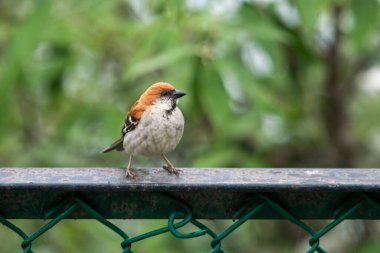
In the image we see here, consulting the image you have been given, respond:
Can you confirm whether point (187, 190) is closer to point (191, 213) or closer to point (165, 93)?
point (191, 213)

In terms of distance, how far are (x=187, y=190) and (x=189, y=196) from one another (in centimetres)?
9

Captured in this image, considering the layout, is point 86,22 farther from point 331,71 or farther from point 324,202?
point 324,202

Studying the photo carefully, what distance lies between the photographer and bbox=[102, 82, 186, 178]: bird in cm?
308

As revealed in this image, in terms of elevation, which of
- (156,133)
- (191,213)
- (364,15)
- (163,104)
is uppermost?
(364,15)

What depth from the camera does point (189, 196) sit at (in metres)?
1.86

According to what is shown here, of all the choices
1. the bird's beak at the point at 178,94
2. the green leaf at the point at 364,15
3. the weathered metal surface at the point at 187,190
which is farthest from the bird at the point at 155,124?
the weathered metal surface at the point at 187,190

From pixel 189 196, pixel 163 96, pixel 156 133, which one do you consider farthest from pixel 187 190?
pixel 163 96

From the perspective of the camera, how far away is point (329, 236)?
5234 millimetres

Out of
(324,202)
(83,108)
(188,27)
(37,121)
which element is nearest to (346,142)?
(188,27)

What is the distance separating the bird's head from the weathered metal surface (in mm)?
1286

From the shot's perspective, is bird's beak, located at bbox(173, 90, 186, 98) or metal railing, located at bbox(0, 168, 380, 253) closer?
metal railing, located at bbox(0, 168, 380, 253)

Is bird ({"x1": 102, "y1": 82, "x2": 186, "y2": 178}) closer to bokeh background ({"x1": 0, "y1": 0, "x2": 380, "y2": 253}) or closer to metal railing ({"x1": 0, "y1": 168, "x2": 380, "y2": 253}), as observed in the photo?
bokeh background ({"x1": 0, "y1": 0, "x2": 380, "y2": 253})

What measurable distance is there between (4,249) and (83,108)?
1.19 m

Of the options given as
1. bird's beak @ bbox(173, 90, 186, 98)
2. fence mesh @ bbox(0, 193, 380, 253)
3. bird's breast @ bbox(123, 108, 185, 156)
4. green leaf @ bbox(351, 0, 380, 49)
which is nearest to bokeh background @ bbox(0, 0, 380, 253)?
green leaf @ bbox(351, 0, 380, 49)
